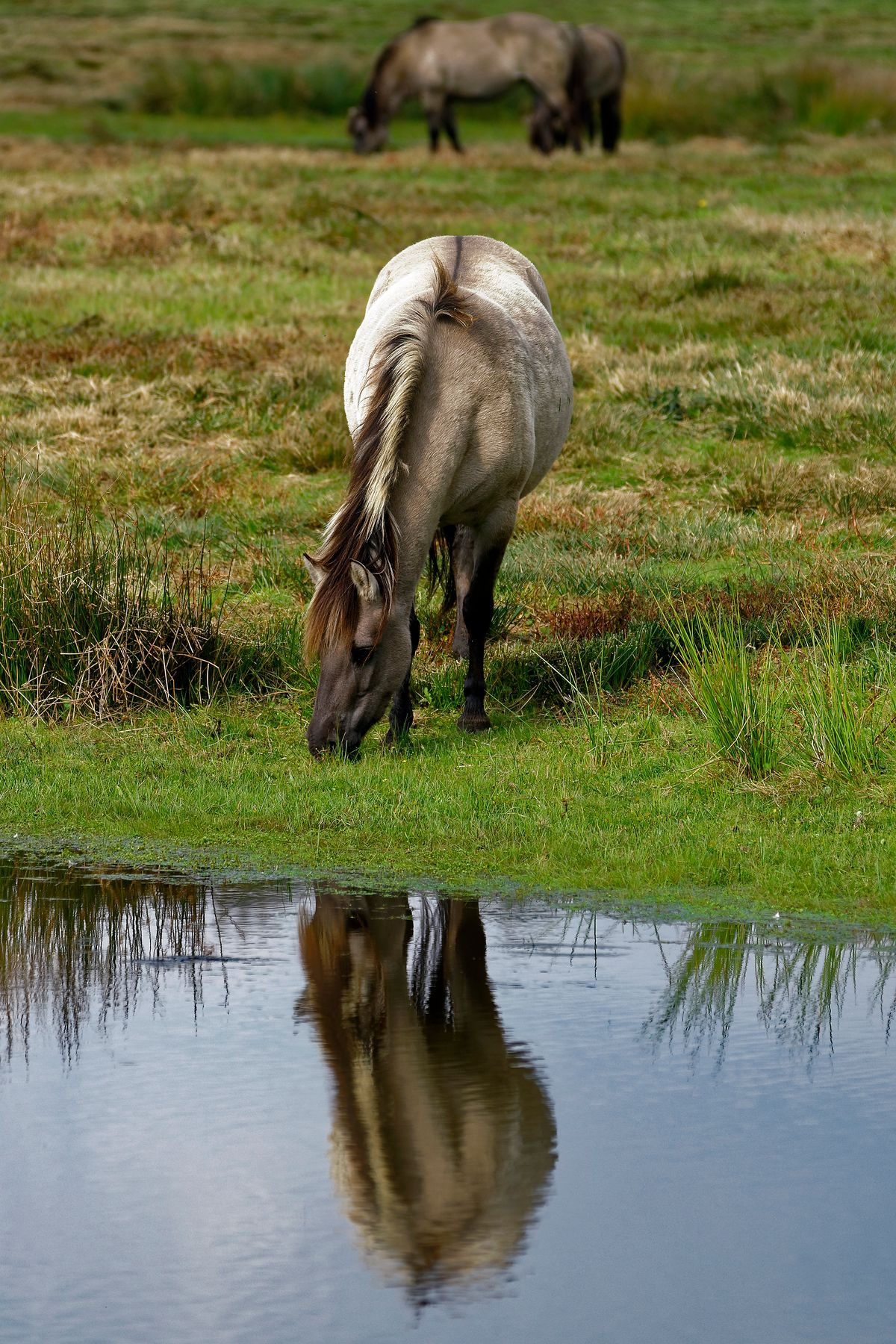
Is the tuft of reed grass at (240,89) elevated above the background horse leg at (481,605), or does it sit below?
above

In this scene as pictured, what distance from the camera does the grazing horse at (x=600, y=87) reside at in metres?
35.8

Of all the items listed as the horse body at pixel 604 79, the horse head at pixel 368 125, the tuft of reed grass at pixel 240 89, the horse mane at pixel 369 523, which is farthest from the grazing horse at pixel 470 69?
the horse mane at pixel 369 523

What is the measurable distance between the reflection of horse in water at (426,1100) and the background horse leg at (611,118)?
3245 cm

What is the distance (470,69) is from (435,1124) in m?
33.8

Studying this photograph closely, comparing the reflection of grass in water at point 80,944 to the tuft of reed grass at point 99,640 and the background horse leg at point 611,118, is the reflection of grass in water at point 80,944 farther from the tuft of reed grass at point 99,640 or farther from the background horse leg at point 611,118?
the background horse leg at point 611,118

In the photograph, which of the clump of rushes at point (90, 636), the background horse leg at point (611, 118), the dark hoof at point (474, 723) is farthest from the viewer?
the background horse leg at point (611, 118)

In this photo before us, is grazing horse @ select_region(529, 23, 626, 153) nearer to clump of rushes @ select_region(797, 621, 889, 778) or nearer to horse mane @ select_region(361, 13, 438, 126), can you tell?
horse mane @ select_region(361, 13, 438, 126)

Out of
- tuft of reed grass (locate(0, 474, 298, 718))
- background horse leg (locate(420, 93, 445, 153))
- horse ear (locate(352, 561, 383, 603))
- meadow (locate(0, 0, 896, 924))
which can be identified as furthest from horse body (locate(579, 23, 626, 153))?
horse ear (locate(352, 561, 383, 603))

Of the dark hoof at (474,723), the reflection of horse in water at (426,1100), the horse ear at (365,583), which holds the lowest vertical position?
the dark hoof at (474,723)

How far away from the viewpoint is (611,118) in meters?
36.5

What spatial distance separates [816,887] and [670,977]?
0.99 metres

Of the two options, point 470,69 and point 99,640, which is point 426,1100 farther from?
point 470,69

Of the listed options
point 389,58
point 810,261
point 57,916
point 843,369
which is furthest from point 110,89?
point 57,916

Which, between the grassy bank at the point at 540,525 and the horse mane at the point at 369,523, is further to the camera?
the horse mane at the point at 369,523
